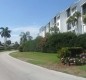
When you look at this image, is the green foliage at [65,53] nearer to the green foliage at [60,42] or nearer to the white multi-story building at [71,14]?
the green foliage at [60,42]

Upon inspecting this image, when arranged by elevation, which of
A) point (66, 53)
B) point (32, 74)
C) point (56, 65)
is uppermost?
point (66, 53)

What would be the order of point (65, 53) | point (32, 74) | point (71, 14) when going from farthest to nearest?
point (71, 14)
point (65, 53)
point (32, 74)

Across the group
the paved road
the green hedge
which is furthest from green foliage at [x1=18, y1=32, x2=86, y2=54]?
the paved road

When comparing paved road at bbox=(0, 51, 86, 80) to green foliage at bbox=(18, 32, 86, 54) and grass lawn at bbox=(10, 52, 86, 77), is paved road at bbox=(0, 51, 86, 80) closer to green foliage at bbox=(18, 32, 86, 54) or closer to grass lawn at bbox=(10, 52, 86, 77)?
grass lawn at bbox=(10, 52, 86, 77)

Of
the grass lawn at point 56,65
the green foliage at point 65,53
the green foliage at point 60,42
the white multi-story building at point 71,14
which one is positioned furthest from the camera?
the white multi-story building at point 71,14

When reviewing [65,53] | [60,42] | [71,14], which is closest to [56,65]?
[65,53]

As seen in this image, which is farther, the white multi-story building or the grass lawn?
the white multi-story building

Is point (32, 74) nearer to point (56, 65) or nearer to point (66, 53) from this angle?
point (56, 65)

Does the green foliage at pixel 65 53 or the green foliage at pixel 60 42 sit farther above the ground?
the green foliage at pixel 60 42

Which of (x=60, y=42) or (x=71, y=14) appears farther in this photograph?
(x=71, y=14)

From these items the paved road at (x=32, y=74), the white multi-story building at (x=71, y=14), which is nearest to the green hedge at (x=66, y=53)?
the paved road at (x=32, y=74)

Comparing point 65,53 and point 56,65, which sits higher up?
point 65,53

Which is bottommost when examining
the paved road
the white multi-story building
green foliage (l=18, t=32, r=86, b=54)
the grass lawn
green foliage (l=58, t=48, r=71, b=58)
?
the paved road

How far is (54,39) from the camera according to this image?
49531 millimetres
